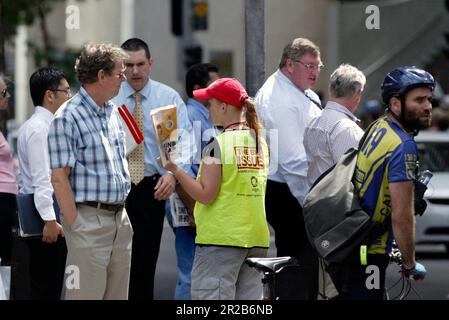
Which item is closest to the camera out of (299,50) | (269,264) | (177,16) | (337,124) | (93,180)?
(269,264)

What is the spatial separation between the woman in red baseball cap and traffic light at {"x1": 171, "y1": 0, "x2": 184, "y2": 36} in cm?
1306

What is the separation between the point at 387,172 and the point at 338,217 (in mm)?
365

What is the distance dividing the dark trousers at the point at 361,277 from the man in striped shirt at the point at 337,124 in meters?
1.68

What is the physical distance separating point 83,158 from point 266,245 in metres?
1.22

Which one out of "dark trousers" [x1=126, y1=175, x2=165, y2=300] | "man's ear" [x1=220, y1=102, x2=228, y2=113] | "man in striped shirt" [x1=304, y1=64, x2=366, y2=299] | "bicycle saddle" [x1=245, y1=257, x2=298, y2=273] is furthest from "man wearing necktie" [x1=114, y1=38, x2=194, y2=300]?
"bicycle saddle" [x1=245, y1=257, x2=298, y2=273]

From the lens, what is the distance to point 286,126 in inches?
334

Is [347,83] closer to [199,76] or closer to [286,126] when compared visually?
[286,126]

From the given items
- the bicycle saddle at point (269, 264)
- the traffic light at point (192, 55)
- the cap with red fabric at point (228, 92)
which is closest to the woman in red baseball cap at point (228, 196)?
the cap with red fabric at point (228, 92)

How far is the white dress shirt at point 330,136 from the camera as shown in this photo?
801 centimetres

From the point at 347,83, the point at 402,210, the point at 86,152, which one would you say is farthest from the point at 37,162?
the point at 402,210

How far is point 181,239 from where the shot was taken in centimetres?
937

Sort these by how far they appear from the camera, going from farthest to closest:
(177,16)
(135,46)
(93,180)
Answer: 1. (177,16)
2. (135,46)
3. (93,180)

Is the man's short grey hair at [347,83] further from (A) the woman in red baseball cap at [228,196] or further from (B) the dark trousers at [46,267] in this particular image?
(B) the dark trousers at [46,267]
